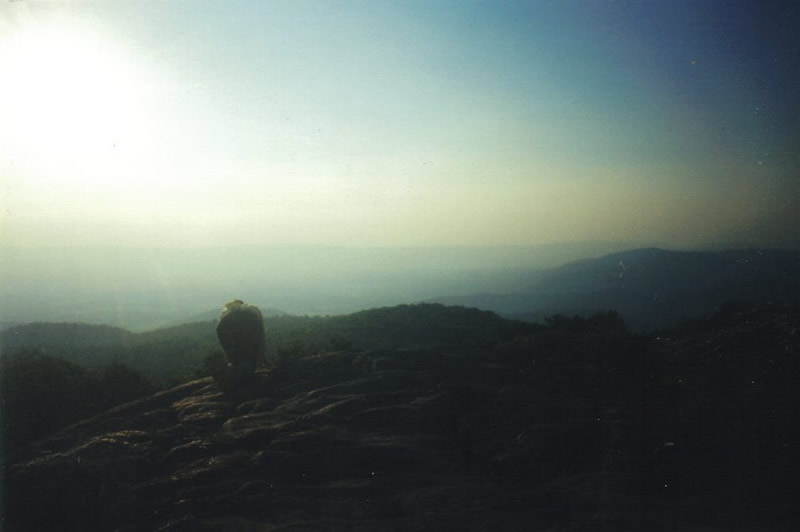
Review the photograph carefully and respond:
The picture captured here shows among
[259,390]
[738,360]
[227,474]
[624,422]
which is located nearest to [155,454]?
[227,474]

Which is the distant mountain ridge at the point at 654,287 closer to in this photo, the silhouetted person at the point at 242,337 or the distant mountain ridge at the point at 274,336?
the distant mountain ridge at the point at 274,336

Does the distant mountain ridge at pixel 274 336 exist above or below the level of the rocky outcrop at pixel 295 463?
above

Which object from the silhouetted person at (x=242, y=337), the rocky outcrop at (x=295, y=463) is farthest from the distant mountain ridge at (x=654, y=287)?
the silhouetted person at (x=242, y=337)

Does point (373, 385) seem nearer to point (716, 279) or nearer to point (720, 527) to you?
point (720, 527)

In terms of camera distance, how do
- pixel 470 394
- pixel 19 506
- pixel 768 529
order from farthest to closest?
1. pixel 470 394
2. pixel 19 506
3. pixel 768 529

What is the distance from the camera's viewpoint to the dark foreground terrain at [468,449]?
652cm

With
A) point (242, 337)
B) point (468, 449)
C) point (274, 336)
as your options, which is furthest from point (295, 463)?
point (274, 336)

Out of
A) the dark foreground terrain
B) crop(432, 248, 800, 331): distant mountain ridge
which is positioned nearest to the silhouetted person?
the dark foreground terrain

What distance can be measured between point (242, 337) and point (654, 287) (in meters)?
14.8

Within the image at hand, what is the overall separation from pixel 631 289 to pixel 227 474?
16.5 meters

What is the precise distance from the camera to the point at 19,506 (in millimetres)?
8250

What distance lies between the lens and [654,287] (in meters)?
20.2

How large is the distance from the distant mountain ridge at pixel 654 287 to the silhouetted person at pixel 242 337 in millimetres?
10301

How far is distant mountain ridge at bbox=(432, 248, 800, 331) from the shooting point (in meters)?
14.5
